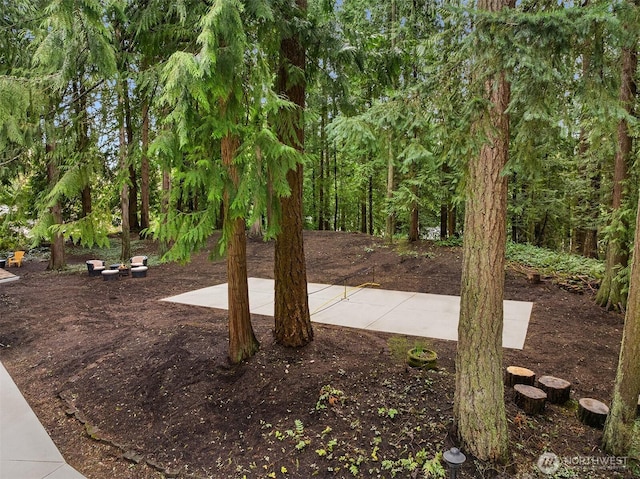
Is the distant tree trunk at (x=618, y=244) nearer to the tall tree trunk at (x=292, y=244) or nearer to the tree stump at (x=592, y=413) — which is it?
the tree stump at (x=592, y=413)

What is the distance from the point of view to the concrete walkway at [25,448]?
3.29 meters

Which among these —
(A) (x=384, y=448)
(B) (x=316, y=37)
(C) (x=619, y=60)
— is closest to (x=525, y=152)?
(C) (x=619, y=60)

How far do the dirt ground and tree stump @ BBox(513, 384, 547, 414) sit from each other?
0.28 ft

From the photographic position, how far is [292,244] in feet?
16.1

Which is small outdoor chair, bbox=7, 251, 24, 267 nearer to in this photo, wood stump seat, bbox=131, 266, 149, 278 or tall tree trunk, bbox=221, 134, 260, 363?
wood stump seat, bbox=131, 266, 149, 278

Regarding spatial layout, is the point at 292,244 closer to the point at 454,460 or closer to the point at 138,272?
the point at 454,460

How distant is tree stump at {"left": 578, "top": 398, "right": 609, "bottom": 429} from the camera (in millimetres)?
3549

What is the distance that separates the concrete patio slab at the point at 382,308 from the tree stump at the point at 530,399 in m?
1.74

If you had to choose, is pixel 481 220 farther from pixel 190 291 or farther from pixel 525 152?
pixel 190 291

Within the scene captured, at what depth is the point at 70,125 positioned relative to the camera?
4.94 metres

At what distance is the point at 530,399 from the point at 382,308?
391 cm

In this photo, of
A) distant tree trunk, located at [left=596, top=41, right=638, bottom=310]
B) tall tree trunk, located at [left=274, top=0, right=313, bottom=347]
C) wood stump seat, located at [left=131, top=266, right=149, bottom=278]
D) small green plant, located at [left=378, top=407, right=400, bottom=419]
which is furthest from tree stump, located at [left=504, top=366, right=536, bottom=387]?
wood stump seat, located at [left=131, top=266, right=149, bottom=278]

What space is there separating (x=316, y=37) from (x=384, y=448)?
14.5 ft

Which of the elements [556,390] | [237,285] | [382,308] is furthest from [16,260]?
[556,390]
